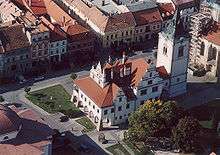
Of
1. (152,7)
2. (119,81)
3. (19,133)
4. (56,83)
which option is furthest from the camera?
(152,7)

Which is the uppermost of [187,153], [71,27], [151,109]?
[71,27]

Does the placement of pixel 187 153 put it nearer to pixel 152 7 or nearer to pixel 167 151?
pixel 167 151

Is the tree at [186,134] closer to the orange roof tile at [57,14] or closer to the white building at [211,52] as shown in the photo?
the white building at [211,52]

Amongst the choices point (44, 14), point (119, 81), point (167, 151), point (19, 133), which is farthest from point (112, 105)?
point (44, 14)

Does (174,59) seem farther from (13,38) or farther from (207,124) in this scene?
(13,38)

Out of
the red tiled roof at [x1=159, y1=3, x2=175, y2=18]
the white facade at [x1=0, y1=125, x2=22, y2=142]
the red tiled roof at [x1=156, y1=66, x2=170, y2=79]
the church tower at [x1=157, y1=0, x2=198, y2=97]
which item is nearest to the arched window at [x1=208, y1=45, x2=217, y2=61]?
the church tower at [x1=157, y1=0, x2=198, y2=97]
